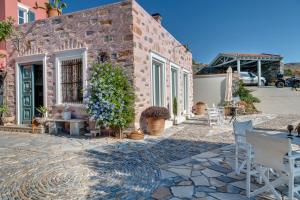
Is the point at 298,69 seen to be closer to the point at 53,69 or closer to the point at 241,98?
the point at 241,98

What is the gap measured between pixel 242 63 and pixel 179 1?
15.0m

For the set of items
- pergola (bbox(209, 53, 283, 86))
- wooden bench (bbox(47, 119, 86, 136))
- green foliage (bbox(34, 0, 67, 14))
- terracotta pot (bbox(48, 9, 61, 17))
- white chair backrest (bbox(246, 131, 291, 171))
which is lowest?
wooden bench (bbox(47, 119, 86, 136))

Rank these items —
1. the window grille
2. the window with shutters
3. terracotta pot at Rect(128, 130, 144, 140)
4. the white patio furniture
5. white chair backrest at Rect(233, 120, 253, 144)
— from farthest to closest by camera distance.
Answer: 1. the window with shutters
2. the white patio furniture
3. the window grille
4. terracotta pot at Rect(128, 130, 144, 140)
5. white chair backrest at Rect(233, 120, 253, 144)

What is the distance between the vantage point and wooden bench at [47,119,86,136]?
22.1 feet

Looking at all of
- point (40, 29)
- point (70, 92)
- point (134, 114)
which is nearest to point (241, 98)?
point (134, 114)

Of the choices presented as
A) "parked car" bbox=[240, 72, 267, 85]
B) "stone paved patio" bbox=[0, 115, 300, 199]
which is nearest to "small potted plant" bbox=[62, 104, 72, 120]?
"stone paved patio" bbox=[0, 115, 300, 199]

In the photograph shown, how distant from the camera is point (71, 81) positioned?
23.6 feet

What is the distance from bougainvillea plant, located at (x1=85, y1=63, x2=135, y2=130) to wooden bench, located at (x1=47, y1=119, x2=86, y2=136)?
0.91 meters

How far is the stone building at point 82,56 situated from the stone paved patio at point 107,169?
1.60 metres

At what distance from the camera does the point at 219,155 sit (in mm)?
Result: 4414

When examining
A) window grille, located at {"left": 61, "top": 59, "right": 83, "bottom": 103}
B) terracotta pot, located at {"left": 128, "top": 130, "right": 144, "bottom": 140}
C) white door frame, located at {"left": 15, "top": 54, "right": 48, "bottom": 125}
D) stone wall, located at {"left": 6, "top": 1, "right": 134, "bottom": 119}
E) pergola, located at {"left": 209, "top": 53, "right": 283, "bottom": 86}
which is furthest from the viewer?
pergola, located at {"left": 209, "top": 53, "right": 283, "bottom": 86}

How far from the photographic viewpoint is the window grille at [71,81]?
708cm

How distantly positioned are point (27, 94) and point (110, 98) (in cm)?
400

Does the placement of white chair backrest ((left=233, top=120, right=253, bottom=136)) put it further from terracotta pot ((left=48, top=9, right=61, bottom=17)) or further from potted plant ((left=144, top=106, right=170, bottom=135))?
terracotta pot ((left=48, top=9, right=61, bottom=17))
